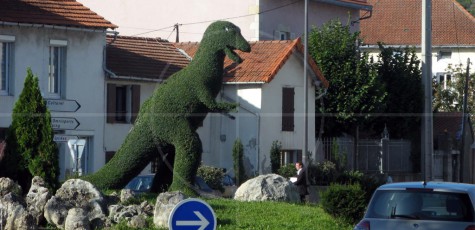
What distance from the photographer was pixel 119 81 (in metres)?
37.5

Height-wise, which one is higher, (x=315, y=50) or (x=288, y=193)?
(x=315, y=50)

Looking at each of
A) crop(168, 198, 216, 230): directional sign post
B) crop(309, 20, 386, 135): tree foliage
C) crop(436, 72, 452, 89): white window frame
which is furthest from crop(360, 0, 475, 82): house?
crop(168, 198, 216, 230): directional sign post

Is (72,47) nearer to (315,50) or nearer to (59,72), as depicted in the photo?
(59,72)

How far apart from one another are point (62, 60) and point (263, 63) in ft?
27.9

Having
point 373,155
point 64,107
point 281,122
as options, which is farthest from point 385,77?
point 64,107

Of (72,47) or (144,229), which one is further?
(72,47)

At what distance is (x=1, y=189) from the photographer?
20094mm

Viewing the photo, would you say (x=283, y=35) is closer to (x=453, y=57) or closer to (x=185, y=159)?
(x=185, y=159)

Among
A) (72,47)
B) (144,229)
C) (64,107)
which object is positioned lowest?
(144,229)

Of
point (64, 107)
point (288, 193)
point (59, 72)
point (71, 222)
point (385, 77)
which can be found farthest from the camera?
point (385, 77)

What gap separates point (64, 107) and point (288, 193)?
7.15m

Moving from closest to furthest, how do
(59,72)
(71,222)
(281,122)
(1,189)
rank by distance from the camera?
(71,222) < (1,189) < (59,72) < (281,122)

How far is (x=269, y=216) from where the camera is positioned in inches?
803

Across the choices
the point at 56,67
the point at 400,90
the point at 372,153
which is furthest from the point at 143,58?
the point at 400,90
